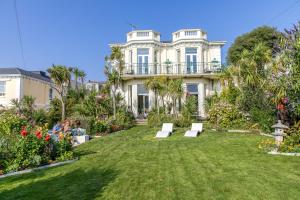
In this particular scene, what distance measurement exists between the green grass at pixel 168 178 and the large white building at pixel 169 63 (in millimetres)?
17989

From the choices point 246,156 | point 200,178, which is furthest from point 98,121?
point 200,178

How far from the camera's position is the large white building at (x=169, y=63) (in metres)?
27.6

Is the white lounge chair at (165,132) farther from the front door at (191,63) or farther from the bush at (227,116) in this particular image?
the front door at (191,63)

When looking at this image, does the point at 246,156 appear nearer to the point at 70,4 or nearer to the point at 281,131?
the point at 281,131

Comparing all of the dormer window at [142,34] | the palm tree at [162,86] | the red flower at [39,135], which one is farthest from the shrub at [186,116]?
the red flower at [39,135]

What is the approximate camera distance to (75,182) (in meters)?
6.67

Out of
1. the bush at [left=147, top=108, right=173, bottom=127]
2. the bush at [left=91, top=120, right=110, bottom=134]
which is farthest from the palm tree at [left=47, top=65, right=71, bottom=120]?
the bush at [left=147, top=108, right=173, bottom=127]

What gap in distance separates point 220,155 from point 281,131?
258cm

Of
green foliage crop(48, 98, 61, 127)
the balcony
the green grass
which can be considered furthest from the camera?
the balcony

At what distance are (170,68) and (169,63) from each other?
2.51 feet

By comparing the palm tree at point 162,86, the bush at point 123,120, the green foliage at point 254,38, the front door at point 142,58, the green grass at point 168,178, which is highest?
the green foliage at point 254,38

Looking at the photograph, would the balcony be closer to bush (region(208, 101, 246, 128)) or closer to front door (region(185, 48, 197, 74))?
front door (region(185, 48, 197, 74))

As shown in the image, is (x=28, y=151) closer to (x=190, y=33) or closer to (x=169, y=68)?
(x=169, y=68)

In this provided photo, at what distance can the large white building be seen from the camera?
27.6 meters
